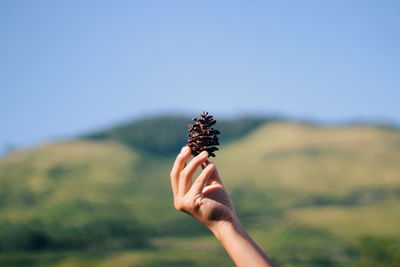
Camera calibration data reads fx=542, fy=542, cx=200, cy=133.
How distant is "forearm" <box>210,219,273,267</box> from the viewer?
7.51 ft

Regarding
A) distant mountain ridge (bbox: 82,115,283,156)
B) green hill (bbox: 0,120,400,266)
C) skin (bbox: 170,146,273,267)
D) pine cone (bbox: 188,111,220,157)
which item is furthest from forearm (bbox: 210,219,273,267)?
distant mountain ridge (bbox: 82,115,283,156)

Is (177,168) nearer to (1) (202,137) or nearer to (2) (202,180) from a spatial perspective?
(2) (202,180)

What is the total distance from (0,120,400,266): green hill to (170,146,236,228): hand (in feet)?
112

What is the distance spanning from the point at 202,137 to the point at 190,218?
45567mm

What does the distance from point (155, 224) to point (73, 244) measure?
7783 millimetres

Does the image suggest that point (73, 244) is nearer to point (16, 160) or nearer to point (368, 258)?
point (16, 160)

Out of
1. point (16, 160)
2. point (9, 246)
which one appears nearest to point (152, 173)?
point (16, 160)

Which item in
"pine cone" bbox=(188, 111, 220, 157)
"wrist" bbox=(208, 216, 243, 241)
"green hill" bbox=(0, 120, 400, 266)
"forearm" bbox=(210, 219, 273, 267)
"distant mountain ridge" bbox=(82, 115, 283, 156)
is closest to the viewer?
"forearm" bbox=(210, 219, 273, 267)

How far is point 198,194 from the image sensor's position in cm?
244

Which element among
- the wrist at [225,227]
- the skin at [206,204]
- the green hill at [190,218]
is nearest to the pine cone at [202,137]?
the skin at [206,204]

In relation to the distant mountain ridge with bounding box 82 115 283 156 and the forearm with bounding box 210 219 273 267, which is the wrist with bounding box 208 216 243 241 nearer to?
the forearm with bounding box 210 219 273 267

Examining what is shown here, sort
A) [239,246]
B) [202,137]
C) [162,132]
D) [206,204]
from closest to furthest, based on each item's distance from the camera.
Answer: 1. [239,246]
2. [206,204]
3. [202,137]
4. [162,132]

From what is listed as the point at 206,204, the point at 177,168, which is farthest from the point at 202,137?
the point at 206,204

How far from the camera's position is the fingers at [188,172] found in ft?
7.95
